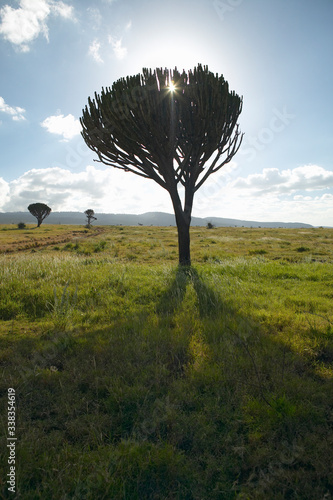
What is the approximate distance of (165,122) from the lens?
788 centimetres

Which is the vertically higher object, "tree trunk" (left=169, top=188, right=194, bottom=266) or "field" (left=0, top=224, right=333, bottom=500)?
"tree trunk" (left=169, top=188, right=194, bottom=266)

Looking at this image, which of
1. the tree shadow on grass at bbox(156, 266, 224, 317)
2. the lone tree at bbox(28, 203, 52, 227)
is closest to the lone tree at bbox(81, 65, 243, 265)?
the tree shadow on grass at bbox(156, 266, 224, 317)

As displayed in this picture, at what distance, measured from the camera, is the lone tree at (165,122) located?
7770mm

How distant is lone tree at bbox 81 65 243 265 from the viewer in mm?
7770

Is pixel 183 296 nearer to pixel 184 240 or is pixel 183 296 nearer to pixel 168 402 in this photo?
pixel 168 402

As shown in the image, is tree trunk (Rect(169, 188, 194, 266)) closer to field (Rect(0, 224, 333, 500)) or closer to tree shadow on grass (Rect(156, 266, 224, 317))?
tree shadow on grass (Rect(156, 266, 224, 317))

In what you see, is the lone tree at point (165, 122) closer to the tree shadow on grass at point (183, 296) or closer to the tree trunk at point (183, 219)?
the tree trunk at point (183, 219)

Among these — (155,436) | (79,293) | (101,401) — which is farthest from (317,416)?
(79,293)

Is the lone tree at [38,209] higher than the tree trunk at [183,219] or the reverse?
higher

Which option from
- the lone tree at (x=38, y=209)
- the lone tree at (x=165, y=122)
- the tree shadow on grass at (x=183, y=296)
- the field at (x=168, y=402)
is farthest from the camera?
the lone tree at (x=38, y=209)

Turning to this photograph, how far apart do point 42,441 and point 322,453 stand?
212 centimetres

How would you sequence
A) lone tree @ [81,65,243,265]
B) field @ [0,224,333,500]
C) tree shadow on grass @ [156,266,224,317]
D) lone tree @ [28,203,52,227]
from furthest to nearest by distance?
1. lone tree @ [28,203,52,227]
2. lone tree @ [81,65,243,265]
3. tree shadow on grass @ [156,266,224,317]
4. field @ [0,224,333,500]

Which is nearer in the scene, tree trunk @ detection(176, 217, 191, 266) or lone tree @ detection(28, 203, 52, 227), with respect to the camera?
tree trunk @ detection(176, 217, 191, 266)

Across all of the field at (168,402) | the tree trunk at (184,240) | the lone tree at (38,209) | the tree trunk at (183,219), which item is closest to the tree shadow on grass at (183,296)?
the field at (168,402)
